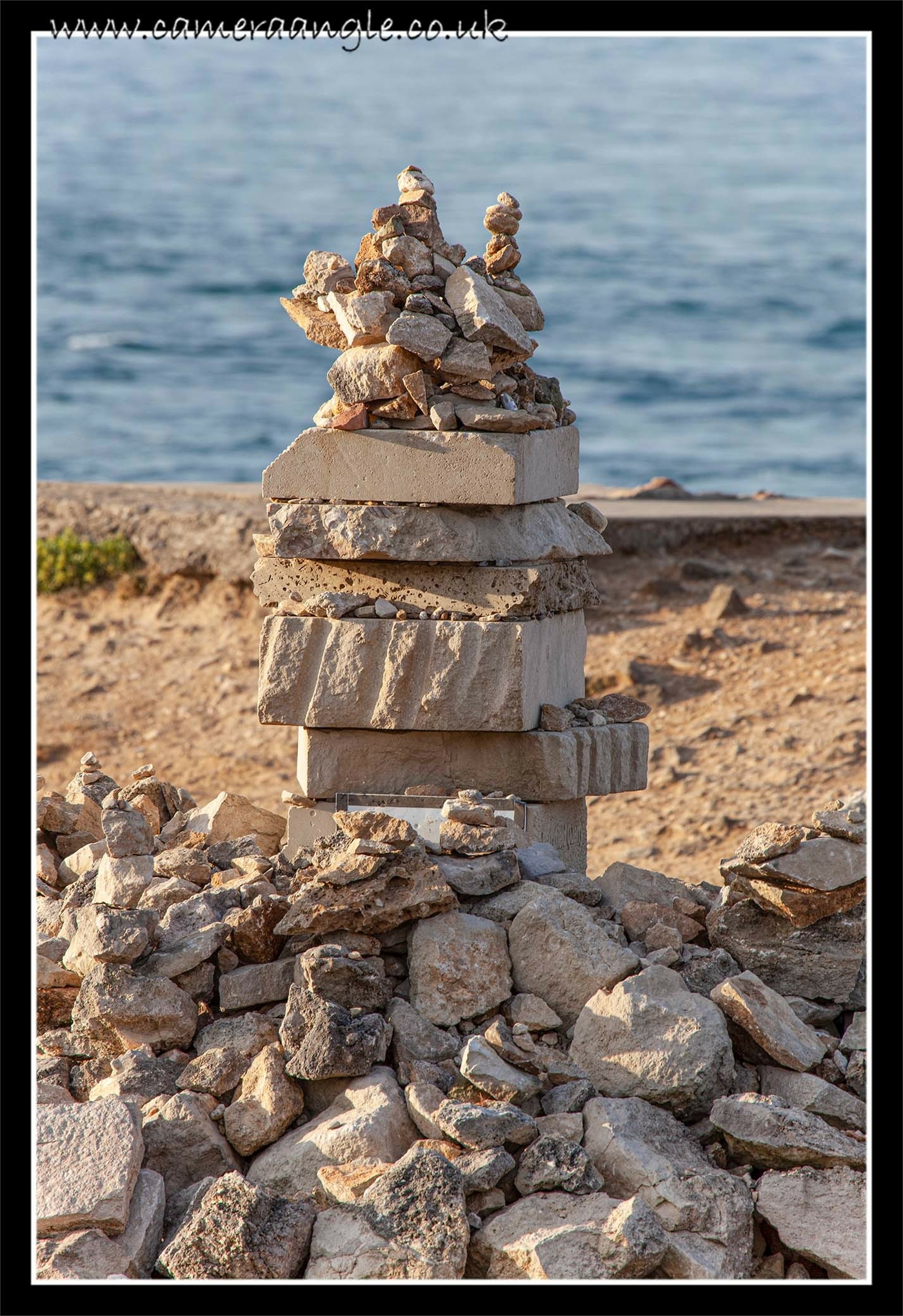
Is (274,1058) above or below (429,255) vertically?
below

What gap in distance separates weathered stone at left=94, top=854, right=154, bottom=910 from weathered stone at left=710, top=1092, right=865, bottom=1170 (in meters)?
1.87

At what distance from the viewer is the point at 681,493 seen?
1205 centimetres

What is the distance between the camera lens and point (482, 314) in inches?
186

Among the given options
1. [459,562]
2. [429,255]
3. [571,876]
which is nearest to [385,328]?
[429,255]

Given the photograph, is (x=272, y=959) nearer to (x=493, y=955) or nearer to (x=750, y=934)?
(x=493, y=955)

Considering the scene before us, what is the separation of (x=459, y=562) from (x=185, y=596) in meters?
6.18

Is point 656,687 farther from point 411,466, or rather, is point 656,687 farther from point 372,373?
point 372,373

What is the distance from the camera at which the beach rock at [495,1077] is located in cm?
374

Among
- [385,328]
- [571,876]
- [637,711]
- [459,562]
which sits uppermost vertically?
[385,328]

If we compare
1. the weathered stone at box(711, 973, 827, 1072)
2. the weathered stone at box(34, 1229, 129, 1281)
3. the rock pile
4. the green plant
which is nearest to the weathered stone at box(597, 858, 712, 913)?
the rock pile

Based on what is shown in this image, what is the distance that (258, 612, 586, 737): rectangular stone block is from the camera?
4859mm

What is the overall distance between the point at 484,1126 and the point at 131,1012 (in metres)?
1.07

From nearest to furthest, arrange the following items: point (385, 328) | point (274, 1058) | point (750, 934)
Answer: point (274, 1058) < point (750, 934) < point (385, 328)

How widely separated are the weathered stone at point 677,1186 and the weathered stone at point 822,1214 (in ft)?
0.26
